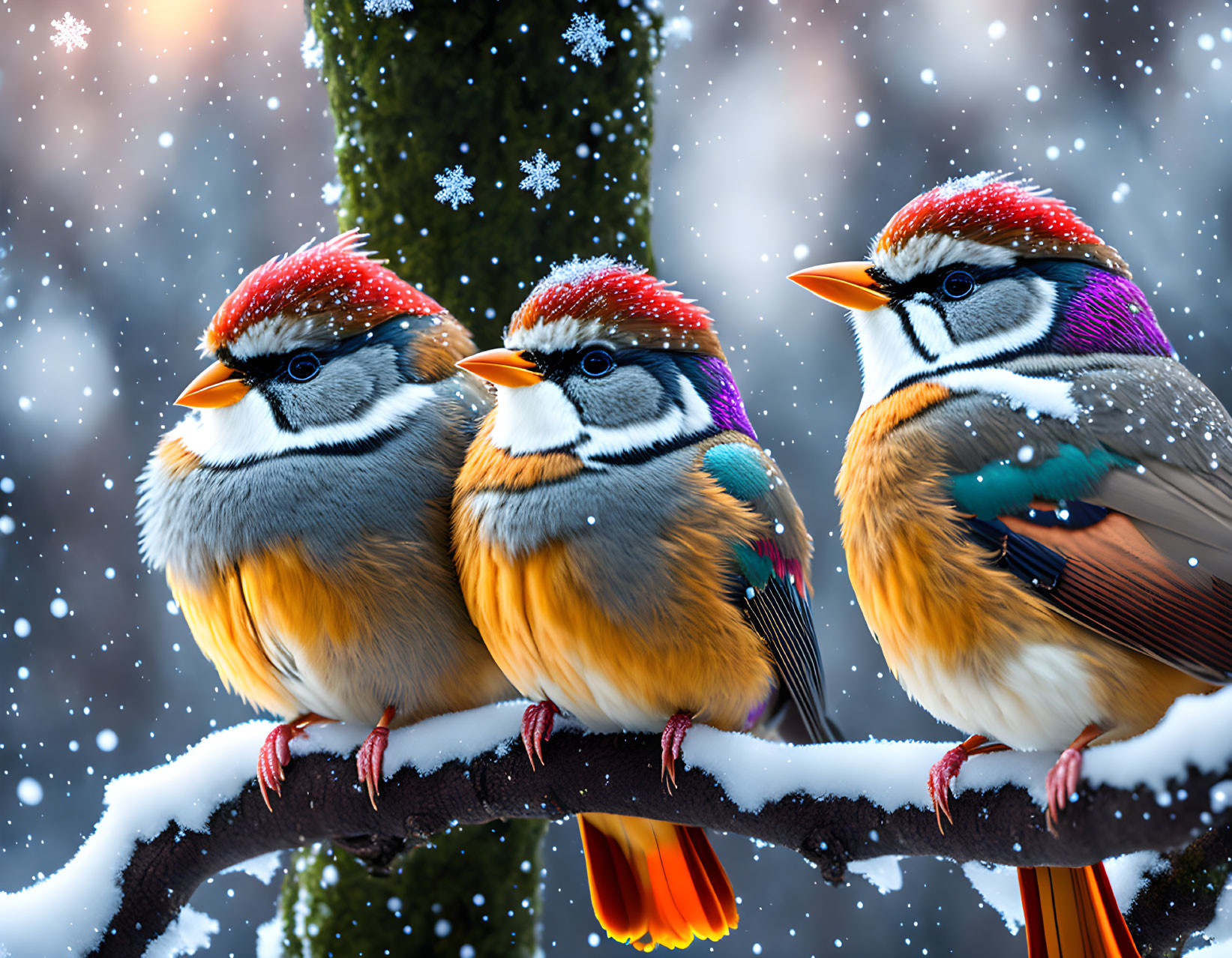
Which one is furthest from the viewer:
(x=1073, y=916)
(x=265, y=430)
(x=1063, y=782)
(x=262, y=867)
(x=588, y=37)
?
(x=588, y=37)

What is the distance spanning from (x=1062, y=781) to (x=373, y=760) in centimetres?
57

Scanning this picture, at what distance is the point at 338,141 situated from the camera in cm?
131

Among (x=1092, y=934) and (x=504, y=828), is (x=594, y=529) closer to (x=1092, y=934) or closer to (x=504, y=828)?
(x=1092, y=934)

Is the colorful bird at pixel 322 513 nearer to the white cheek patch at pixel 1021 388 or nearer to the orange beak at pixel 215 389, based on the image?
the orange beak at pixel 215 389

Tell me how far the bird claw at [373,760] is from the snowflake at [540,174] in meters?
0.66

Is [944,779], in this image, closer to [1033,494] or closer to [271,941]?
[1033,494]

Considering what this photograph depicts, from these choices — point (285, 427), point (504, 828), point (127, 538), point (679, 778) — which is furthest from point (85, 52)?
point (679, 778)

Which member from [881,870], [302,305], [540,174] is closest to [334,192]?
[540,174]

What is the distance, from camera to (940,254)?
0.81 m

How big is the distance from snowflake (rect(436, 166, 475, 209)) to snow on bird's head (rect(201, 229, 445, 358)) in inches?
11.1

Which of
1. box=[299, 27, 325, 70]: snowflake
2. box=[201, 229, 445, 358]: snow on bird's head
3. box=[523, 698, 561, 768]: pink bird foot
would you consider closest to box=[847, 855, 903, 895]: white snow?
box=[523, 698, 561, 768]: pink bird foot

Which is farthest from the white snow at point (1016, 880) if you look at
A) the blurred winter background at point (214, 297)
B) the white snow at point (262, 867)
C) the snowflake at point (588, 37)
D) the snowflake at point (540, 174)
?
the snowflake at point (588, 37)

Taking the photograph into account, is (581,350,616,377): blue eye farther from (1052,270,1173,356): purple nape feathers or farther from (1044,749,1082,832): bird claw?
(1044,749,1082,832): bird claw

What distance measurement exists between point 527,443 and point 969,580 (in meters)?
0.38
